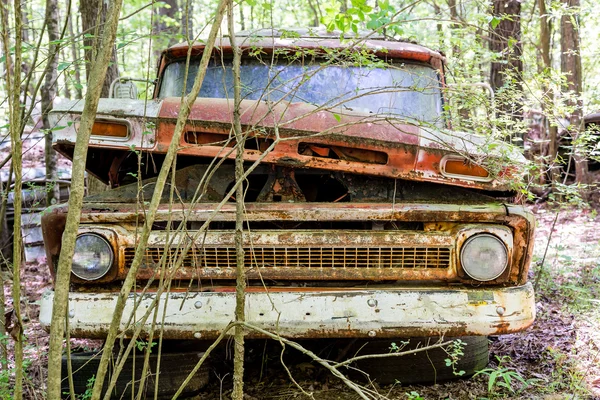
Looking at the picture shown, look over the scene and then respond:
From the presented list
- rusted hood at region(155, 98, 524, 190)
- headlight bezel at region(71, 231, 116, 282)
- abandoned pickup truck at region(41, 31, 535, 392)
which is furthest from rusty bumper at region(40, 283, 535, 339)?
rusted hood at region(155, 98, 524, 190)

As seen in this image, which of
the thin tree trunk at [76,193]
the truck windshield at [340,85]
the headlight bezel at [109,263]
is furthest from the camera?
the truck windshield at [340,85]

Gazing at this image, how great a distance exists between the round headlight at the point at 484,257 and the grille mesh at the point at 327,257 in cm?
9

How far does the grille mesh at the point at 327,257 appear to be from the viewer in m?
2.83

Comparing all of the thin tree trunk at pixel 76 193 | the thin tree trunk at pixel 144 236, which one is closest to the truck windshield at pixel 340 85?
the thin tree trunk at pixel 144 236

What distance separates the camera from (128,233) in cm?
282

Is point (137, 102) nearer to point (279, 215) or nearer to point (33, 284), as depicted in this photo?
point (279, 215)

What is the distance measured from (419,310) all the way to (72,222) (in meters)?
1.57

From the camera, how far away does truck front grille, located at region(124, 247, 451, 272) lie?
2834 mm

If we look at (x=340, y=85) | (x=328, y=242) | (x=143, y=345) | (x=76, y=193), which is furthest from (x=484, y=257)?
(x=76, y=193)

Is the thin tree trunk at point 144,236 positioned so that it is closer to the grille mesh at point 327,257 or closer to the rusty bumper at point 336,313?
the rusty bumper at point 336,313

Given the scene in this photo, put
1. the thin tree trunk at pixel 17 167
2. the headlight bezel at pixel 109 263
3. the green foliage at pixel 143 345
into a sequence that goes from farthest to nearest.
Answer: the headlight bezel at pixel 109 263
the green foliage at pixel 143 345
the thin tree trunk at pixel 17 167

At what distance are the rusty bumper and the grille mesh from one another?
0.15 metres

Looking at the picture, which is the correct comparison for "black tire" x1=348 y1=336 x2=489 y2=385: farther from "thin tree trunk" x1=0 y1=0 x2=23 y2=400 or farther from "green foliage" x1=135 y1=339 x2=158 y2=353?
"thin tree trunk" x1=0 y1=0 x2=23 y2=400

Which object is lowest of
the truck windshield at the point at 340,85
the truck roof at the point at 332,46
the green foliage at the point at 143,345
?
the green foliage at the point at 143,345
